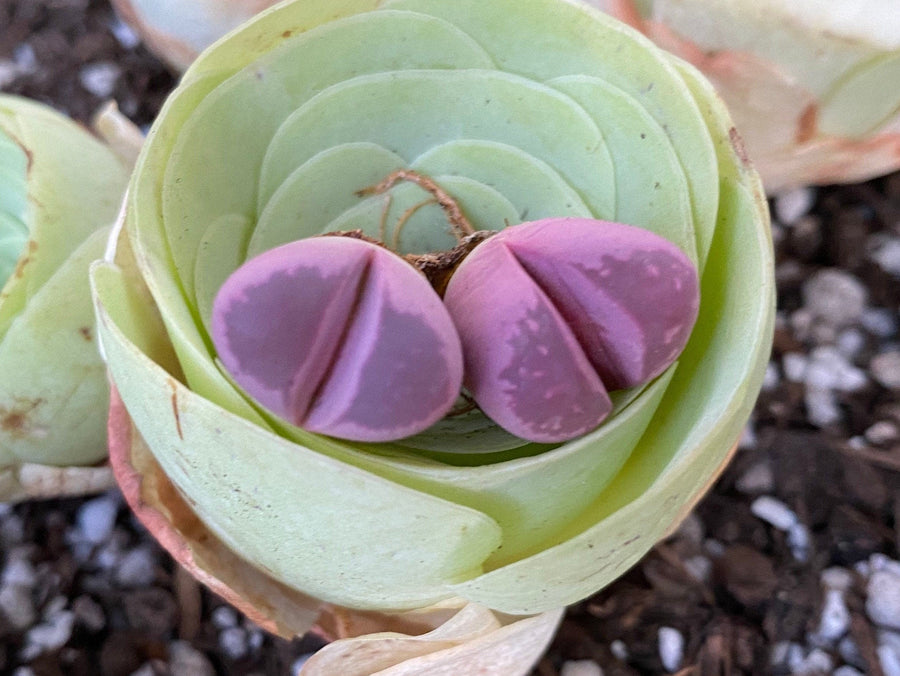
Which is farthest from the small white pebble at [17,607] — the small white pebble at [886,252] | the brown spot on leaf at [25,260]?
the small white pebble at [886,252]

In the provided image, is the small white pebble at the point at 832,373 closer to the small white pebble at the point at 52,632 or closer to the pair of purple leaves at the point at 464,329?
the pair of purple leaves at the point at 464,329

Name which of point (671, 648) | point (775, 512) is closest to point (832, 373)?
point (775, 512)

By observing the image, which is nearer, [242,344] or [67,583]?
[242,344]

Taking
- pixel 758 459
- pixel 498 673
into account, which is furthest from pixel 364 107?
pixel 758 459

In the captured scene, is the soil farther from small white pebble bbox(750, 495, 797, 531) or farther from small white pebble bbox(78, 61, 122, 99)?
small white pebble bbox(78, 61, 122, 99)

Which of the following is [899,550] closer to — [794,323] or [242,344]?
[794,323]

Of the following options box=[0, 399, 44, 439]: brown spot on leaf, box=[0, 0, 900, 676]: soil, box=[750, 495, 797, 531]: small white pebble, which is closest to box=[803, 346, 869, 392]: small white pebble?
box=[0, 0, 900, 676]: soil
